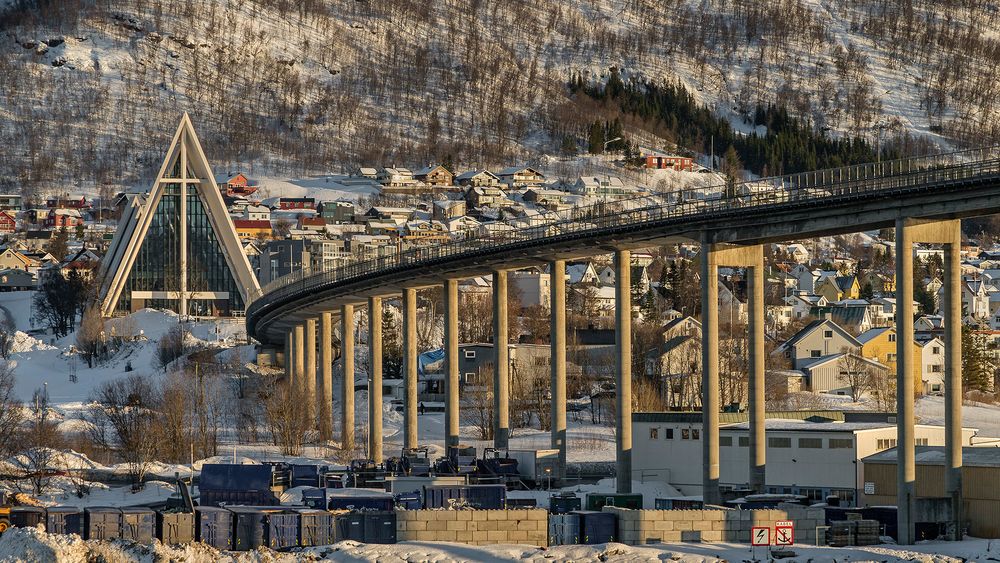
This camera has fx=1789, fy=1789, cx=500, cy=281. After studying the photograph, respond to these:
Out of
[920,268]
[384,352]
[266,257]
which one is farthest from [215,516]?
[920,268]

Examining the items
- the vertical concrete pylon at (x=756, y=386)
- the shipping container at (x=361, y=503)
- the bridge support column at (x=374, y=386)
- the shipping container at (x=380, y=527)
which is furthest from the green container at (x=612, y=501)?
the bridge support column at (x=374, y=386)

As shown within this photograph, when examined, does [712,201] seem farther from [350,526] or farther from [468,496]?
[350,526]

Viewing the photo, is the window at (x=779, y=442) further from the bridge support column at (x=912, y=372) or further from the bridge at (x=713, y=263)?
the bridge support column at (x=912, y=372)

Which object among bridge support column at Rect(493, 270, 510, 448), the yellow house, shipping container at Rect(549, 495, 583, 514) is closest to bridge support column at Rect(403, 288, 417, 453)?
bridge support column at Rect(493, 270, 510, 448)

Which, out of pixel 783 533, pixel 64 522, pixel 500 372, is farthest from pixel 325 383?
pixel 783 533

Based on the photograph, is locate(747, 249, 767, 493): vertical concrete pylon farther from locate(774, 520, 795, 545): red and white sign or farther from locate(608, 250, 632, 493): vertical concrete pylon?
locate(774, 520, 795, 545): red and white sign

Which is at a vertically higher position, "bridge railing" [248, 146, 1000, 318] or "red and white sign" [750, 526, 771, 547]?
"bridge railing" [248, 146, 1000, 318]
